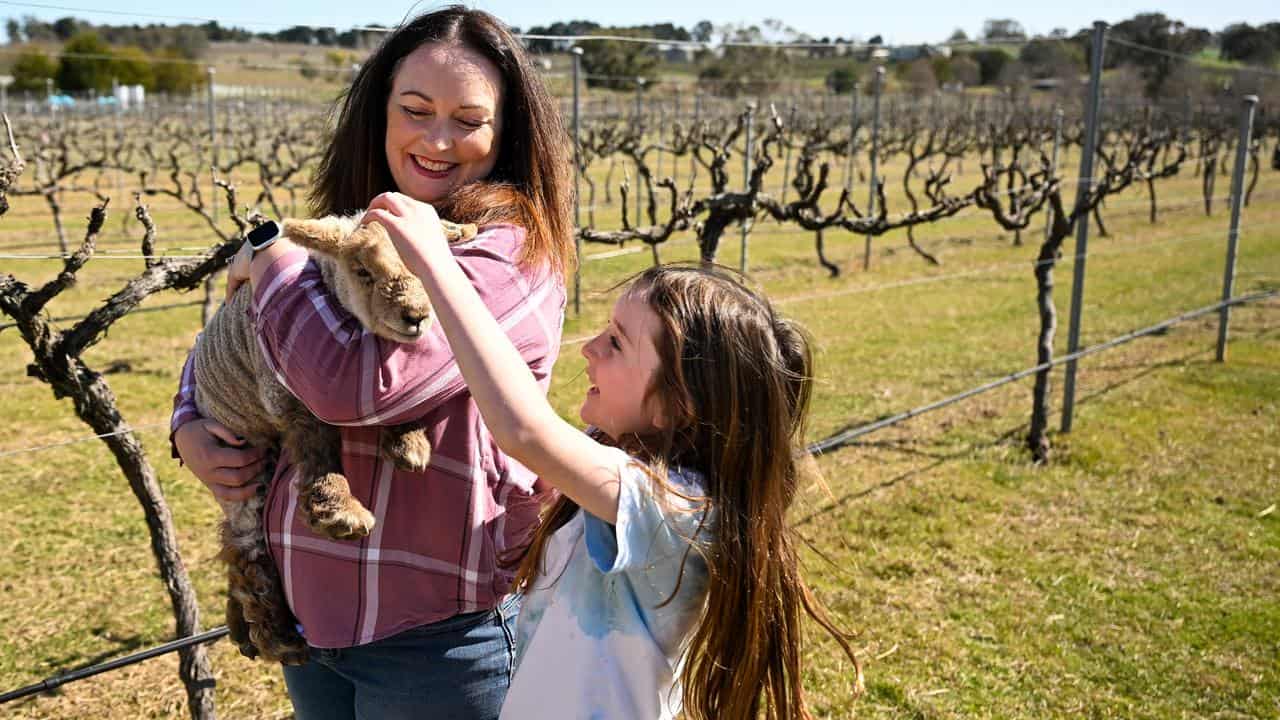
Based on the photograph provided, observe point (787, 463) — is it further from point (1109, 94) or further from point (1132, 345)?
point (1109, 94)

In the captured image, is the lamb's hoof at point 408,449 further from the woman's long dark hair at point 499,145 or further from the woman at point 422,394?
the woman's long dark hair at point 499,145

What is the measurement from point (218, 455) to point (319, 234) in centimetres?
52

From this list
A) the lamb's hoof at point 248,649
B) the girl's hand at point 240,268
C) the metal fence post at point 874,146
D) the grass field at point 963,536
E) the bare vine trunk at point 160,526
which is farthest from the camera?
the metal fence post at point 874,146

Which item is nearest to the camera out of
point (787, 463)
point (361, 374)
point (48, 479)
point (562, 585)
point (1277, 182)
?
point (361, 374)

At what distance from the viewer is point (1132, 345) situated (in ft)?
31.8

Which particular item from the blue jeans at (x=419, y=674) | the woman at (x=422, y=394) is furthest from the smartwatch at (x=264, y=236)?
the blue jeans at (x=419, y=674)

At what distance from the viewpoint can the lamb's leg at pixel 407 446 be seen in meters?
1.41

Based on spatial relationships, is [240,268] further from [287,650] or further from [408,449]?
[287,650]

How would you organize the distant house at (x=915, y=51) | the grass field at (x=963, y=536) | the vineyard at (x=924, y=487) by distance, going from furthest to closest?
the distant house at (x=915, y=51), the grass field at (x=963, y=536), the vineyard at (x=924, y=487)

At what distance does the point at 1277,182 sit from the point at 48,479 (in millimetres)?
30592

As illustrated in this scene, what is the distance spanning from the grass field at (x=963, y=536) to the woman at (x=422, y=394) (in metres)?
0.36

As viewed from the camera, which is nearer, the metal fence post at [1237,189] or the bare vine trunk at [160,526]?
the bare vine trunk at [160,526]

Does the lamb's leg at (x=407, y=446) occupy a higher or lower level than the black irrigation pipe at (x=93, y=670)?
higher

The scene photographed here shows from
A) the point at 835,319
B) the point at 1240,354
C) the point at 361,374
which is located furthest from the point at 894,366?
the point at 361,374
